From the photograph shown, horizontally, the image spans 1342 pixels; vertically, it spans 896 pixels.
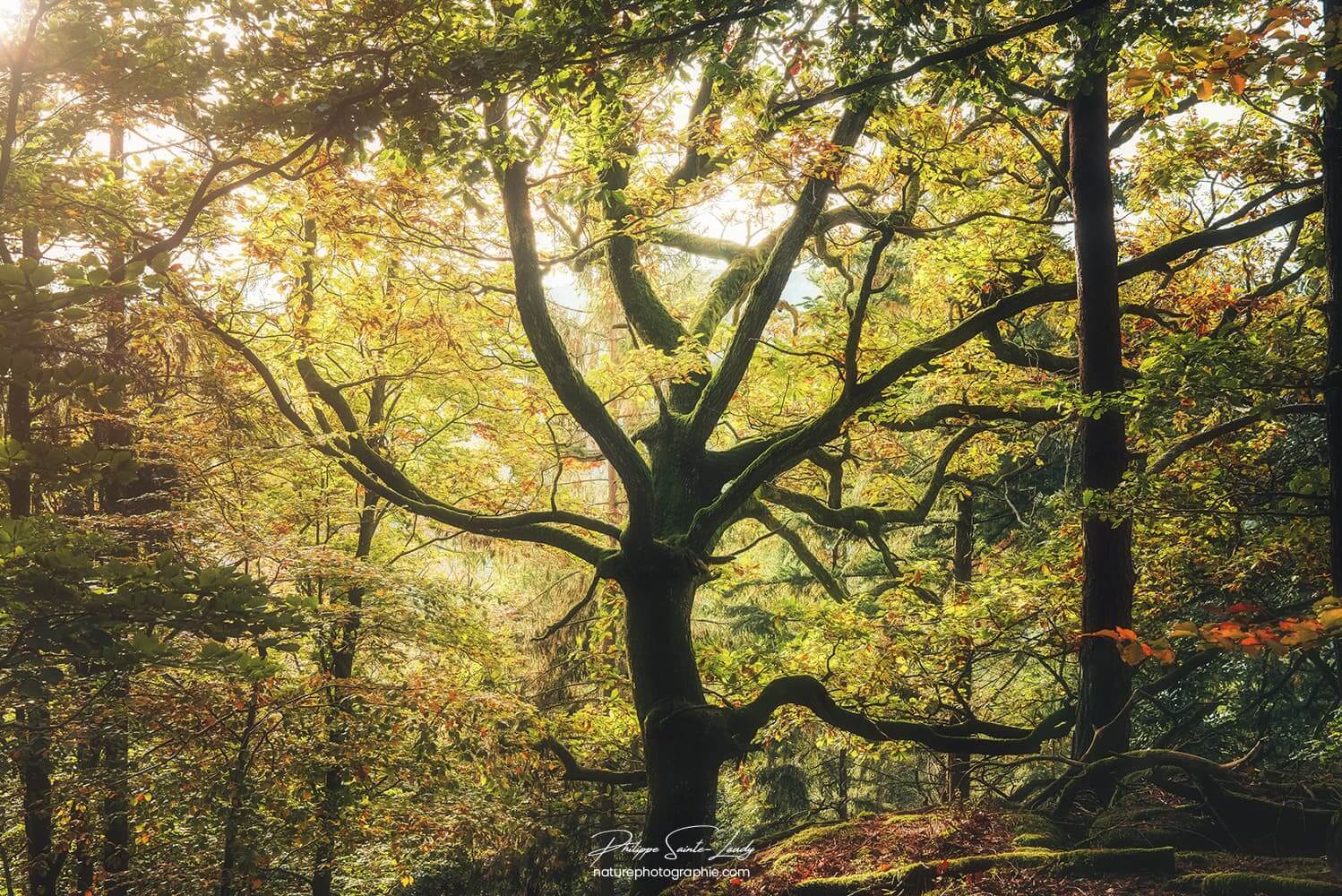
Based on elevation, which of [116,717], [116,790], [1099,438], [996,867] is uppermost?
[1099,438]

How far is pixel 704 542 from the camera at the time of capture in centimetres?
627

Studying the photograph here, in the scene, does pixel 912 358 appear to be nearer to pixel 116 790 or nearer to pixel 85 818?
pixel 116 790

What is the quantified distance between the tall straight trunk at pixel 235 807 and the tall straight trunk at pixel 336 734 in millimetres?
611

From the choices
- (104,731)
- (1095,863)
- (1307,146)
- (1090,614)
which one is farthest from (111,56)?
(1307,146)

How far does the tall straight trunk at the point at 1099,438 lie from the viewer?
480cm

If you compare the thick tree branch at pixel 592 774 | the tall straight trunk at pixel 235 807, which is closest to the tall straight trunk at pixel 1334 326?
the thick tree branch at pixel 592 774

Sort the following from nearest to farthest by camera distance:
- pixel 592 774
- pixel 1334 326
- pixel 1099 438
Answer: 1. pixel 1334 326
2. pixel 1099 438
3. pixel 592 774

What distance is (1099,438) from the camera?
5.02m

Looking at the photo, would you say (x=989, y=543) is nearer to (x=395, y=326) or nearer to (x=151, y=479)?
(x=395, y=326)

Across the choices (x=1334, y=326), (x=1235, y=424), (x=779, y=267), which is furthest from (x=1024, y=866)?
(x=779, y=267)

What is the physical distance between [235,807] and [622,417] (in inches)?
240

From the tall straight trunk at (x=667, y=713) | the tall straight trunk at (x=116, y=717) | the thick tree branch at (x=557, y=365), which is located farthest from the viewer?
the tall straight trunk at (x=667, y=713)

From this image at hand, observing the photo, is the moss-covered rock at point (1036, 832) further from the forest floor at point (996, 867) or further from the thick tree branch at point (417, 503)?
the thick tree branch at point (417, 503)

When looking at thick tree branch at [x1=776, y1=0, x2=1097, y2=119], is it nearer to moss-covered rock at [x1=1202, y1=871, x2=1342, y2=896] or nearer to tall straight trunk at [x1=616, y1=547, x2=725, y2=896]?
moss-covered rock at [x1=1202, y1=871, x2=1342, y2=896]
